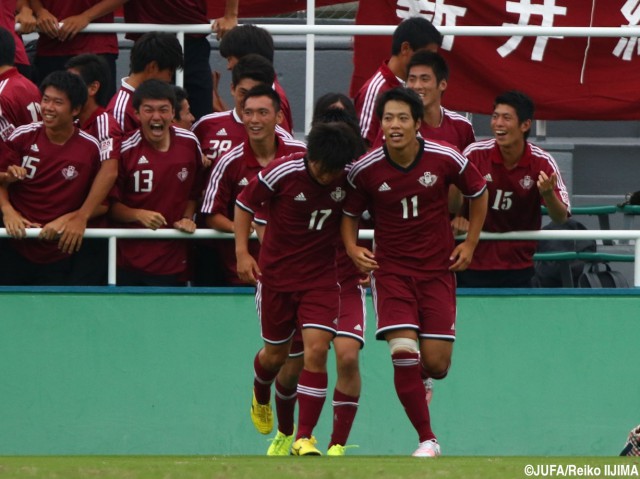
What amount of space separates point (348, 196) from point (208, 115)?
1.55m

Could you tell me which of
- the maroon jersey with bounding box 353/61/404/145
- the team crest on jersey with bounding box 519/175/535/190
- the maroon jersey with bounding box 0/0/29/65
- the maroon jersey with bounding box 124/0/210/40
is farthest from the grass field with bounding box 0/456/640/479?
the maroon jersey with bounding box 124/0/210/40

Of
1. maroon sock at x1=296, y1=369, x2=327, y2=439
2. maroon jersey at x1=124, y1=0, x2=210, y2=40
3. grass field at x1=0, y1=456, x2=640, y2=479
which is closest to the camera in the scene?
grass field at x1=0, y1=456, x2=640, y2=479

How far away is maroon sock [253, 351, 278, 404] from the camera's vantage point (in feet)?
28.3

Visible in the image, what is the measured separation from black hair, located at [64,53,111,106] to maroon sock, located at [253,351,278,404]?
195cm

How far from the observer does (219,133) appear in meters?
9.31

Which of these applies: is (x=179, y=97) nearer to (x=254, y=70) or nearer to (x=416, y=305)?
→ (x=254, y=70)

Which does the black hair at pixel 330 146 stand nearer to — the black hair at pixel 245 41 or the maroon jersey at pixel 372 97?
the maroon jersey at pixel 372 97

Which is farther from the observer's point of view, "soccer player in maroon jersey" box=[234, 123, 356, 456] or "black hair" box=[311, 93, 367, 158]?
"black hair" box=[311, 93, 367, 158]


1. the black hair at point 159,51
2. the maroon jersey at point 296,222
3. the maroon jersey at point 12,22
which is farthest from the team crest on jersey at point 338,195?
the maroon jersey at point 12,22

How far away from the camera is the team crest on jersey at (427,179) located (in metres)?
8.15

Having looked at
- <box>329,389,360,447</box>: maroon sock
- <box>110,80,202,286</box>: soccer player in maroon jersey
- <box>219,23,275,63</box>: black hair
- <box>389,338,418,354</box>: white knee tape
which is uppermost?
<box>219,23,275,63</box>: black hair

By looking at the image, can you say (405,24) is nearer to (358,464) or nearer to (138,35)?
(138,35)

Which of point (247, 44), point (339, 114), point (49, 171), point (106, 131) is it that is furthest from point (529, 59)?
point (49, 171)

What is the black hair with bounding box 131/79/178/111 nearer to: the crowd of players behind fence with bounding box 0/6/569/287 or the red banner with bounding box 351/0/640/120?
the crowd of players behind fence with bounding box 0/6/569/287
